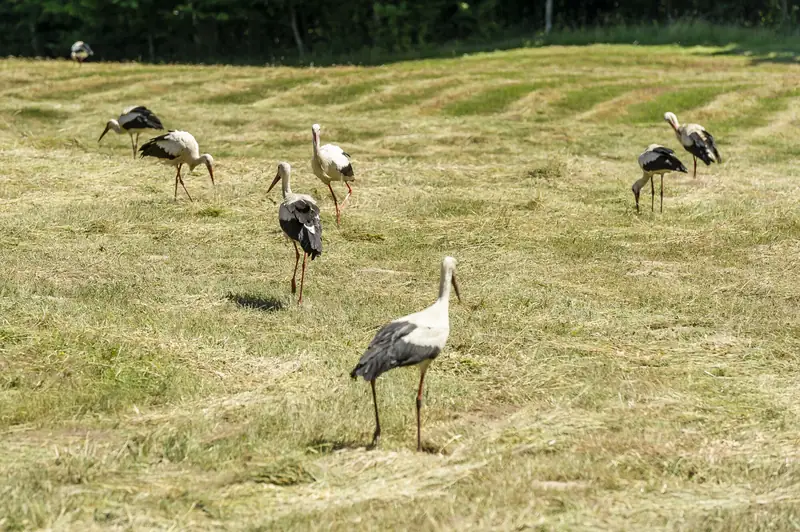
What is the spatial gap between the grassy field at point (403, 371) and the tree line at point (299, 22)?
35.1 meters

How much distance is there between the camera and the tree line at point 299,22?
58219 mm

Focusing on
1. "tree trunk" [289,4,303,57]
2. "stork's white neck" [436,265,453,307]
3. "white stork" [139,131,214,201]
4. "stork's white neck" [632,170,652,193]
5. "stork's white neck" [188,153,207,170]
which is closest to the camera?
"stork's white neck" [436,265,453,307]

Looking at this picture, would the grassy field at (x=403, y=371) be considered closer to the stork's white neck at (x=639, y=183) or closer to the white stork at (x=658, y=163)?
the stork's white neck at (x=639, y=183)

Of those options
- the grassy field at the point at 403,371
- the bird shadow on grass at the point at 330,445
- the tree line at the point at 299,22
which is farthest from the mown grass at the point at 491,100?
the tree line at the point at 299,22

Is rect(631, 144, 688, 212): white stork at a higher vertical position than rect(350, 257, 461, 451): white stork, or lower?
higher

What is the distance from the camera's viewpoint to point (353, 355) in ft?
33.6

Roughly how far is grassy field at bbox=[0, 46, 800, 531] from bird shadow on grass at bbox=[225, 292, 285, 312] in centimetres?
5

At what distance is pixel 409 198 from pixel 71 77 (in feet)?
69.5

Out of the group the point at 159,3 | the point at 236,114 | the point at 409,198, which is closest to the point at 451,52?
the point at 159,3

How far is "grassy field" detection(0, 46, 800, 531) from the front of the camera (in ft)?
23.0

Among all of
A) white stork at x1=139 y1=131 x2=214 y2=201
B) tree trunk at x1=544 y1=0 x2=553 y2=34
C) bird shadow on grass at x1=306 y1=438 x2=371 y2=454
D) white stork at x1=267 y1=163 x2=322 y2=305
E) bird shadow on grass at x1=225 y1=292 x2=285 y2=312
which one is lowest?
bird shadow on grass at x1=306 y1=438 x2=371 y2=454

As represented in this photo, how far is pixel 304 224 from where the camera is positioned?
12398 millimetres

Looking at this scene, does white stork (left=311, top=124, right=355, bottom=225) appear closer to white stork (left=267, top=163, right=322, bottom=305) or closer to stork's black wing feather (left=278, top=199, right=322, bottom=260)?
white stork (left=267, top=163, right=322, bottom=305)

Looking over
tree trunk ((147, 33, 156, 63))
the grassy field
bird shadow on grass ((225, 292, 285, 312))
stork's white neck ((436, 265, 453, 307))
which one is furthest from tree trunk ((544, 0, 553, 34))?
stork's white neck ((436, 265, 453, 307))
